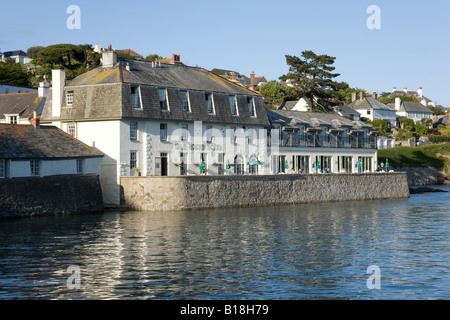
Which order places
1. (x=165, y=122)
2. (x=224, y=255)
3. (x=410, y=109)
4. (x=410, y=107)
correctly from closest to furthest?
1. (x=224, y=255)
2. (x=165, y=122)
3. (x=410, y=109)
4. (x=410, y=107)

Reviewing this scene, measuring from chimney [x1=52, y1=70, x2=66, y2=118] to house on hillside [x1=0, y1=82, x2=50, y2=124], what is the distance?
6269 mm

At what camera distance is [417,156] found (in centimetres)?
11219

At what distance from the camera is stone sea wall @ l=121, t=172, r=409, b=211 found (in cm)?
5462

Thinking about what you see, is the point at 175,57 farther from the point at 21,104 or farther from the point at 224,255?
the point at 224,255

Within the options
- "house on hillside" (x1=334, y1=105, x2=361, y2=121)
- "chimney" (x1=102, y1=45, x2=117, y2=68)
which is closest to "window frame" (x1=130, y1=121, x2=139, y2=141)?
"chimney" (x1=102, y1=45, x2=117, y2=68)

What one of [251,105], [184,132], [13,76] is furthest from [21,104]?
[13,76]

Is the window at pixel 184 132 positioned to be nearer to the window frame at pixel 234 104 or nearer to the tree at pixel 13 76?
the window frame at pixel 234 104

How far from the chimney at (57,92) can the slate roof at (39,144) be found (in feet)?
14.7

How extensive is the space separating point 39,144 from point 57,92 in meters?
9.11

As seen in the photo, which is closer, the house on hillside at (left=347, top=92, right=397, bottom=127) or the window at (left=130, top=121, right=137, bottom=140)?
the window at (left=130, top=121, right=137, bottom=140)

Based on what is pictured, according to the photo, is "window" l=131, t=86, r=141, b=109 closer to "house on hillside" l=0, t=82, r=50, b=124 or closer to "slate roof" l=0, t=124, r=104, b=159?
"slate roof" l=0, t=124, r=104, b=159
